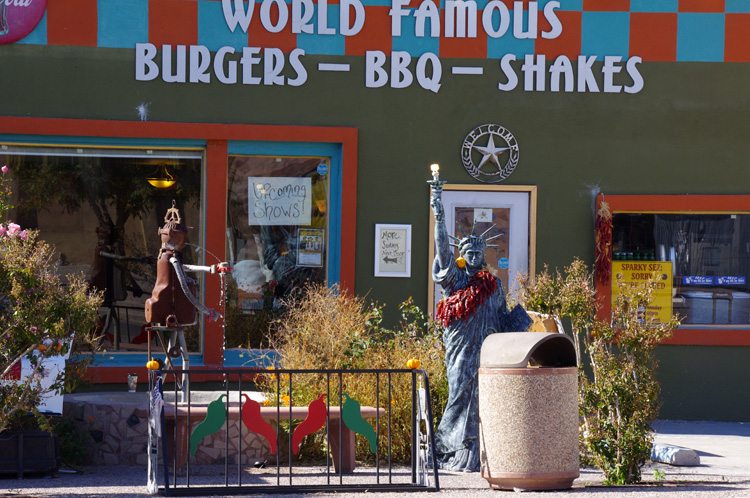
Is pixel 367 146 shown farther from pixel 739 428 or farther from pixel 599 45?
pixel 739 428

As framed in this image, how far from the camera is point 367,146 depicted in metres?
10.9

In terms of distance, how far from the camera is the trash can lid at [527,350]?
22.4 ft

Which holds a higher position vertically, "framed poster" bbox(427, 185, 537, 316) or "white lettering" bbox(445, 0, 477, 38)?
"white lettering" bbox(445, 0, 477, 38)

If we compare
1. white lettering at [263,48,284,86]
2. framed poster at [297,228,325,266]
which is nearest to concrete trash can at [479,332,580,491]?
framed poster at [297,228,325,266]

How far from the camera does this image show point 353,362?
8.70m

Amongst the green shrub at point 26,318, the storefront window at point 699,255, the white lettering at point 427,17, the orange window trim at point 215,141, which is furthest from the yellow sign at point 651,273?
the green shrub at point 26,318

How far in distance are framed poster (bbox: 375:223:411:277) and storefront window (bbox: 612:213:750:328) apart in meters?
2.42

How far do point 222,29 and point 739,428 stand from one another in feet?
23.6

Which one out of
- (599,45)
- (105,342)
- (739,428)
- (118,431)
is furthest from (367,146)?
(739,428)

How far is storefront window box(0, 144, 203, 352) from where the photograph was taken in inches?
421

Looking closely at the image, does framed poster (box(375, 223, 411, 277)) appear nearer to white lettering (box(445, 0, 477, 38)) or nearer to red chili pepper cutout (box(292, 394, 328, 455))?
white lettering (box(445, 0, 477, 38))

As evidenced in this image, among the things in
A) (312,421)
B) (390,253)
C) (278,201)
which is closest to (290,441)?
(312,421)

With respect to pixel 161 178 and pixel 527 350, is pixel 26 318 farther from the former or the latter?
pixel 161 178

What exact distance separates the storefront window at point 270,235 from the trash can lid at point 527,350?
13.3 ft
